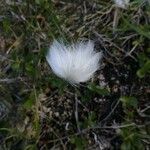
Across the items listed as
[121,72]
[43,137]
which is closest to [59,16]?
[121,72]

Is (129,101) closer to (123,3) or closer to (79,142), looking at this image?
(79,142)

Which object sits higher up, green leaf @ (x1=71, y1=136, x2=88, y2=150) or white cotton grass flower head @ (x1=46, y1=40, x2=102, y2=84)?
white cotton grass flower head @ (x1=46, y1=40, x2=102, y2=84)

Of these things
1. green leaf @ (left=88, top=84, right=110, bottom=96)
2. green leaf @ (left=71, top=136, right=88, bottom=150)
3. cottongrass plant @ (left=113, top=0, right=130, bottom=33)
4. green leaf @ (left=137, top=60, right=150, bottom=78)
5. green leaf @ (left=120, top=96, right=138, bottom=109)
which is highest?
cottongrass plant @ (left=113, top=0, right=130, bottom=33)

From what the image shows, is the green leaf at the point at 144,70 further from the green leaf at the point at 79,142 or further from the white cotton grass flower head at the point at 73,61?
the green leaf at the point at 79,142

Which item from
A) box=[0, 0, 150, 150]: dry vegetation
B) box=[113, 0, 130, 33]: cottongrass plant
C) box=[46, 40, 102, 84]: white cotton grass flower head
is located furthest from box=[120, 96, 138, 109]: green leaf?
box=[113, 0, 130, 33]: cottongrass plant

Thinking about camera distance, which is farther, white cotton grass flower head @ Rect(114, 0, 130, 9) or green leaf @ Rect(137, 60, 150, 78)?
white cotton grass flower head @ Rect(114, 0, 130, 9)

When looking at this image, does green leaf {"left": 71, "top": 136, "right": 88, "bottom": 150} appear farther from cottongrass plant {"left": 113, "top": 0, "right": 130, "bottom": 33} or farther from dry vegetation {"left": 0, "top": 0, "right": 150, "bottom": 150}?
cottongrass plant {"left": 113, "top": 0, "right": 130, "bottom": 33}

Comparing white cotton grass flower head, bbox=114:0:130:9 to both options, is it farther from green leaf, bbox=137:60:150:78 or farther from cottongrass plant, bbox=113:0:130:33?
green leaf, bbox=137:60:150:78

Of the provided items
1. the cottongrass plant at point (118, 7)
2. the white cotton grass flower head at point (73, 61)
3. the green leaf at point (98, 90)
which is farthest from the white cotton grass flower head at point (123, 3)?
the green leaf at point (98, 90)
